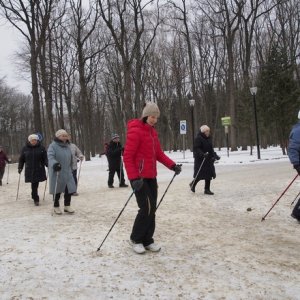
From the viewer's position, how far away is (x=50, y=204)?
1097cm

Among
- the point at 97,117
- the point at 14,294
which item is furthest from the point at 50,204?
the point at 97,117

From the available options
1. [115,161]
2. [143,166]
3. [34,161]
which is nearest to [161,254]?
[143,166]

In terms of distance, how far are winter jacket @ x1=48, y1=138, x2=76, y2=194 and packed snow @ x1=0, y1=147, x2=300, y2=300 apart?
63 centimetres

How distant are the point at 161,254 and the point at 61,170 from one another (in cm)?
360

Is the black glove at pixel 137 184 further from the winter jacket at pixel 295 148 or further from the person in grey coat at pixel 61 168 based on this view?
the person in grey coat at pixel 61 168

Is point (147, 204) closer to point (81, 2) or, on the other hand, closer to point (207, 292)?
Answer: point (207, 292)

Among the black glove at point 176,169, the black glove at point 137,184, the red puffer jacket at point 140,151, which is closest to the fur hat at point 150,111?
the red puffer jacket at point 140,151

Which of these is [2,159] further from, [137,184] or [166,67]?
[166,67]

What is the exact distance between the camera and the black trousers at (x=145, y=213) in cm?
593

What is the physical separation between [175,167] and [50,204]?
5606mm

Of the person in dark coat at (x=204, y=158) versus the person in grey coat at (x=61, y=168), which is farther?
the person in dark coat at (x=204, y=158)

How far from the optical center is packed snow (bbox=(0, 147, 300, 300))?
478cm

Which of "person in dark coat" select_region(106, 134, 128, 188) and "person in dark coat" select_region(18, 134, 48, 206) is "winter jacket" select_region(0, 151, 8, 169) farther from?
"person in dark coat" select_region(18, 134, 48, 206)

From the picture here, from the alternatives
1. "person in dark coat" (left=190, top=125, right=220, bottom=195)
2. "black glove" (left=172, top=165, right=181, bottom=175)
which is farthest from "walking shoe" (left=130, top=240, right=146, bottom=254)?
"person in dark coat" (left=190, top=125, right=220, bottom=195)
